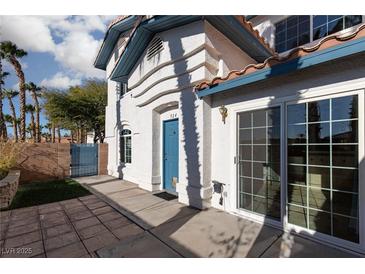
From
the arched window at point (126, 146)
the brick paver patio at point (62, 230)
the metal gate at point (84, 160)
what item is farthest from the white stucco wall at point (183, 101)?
the metal gate at point (84, 160)

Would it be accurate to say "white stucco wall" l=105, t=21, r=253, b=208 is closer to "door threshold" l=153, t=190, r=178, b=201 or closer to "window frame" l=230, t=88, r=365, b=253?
"door threshold" l=153, t=190, r=178, b=201

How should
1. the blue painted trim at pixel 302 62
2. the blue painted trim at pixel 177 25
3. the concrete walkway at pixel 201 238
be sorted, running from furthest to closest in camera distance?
1. the blue painted trim at pixel 177 25
2. the concrete walkway at pixel 201 238
3. the blue painted trim at pixel 302 62

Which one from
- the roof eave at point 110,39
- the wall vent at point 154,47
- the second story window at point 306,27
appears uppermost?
the roof eave at point 110,39

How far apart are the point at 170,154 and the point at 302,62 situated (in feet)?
14.4

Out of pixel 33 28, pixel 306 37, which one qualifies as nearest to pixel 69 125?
pixel 33 28

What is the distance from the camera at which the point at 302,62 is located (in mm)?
2990

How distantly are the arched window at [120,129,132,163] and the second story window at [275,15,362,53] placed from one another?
23.6 feet

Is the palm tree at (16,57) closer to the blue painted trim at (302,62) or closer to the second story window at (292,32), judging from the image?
the blue painted trim at (302,62)

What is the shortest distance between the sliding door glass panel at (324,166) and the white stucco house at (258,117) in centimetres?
1

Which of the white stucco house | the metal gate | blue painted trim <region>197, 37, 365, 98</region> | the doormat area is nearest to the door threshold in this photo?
the doormat area

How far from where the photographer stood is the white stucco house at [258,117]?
2.90 metres

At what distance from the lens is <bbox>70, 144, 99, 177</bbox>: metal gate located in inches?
382

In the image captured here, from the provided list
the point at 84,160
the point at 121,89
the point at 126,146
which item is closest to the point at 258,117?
the point at 126,146

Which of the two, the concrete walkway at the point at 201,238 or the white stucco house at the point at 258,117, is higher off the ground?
the white stucco house at the point at 258,117
